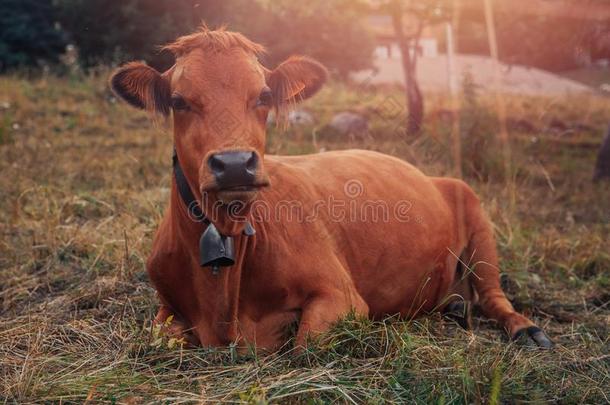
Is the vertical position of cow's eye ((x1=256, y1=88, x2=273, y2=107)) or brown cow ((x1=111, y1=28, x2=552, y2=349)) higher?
cow's eye ((x1=256, y1=88, x2=273, y2=107))

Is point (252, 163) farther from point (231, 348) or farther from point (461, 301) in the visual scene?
point (461, 301)

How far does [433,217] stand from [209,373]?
225 centimetres

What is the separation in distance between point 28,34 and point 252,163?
2099 centimetres

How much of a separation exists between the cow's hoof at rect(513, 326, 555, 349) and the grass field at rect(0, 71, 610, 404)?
3.3 inches

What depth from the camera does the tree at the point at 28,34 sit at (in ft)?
70.7

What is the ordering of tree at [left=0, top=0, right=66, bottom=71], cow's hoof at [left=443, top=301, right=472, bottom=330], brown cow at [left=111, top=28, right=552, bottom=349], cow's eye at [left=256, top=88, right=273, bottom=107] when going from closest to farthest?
brown cow at [left=111, top=28, right=552, bottom=349], cow's eye at [left=256, top=88, right=273, bottom=107], cow's hoof at [left=443, top=301, right=472, bottom=330], tree at [left=0, top=0, right=66, bottom=71]

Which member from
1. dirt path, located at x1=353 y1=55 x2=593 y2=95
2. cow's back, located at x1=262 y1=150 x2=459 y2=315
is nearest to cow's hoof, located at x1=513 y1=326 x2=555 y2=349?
cow's back, located at x1=262 y1=150 x2=459 y2=315

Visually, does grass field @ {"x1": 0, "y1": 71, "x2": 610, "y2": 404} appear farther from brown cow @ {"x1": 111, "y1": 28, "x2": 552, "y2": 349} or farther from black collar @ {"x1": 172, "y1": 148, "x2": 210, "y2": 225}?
black collar @ {"x1": 172, "y1": 148, "x2": 210, "y2": 225}

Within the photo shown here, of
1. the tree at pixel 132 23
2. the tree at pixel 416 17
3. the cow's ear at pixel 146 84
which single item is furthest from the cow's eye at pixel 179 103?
the tree at pixel 132 23

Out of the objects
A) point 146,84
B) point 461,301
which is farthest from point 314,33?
point 146,84

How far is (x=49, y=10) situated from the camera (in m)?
23.0

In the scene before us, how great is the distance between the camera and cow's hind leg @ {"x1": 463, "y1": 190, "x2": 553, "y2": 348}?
174 inches

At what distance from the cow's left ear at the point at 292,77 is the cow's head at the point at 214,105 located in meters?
0.06

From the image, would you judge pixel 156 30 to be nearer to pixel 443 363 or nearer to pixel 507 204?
pixel 507 204
